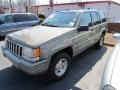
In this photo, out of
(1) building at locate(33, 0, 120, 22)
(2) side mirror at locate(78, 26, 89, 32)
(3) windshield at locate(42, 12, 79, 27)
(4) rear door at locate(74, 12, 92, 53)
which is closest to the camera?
(2) side mirror at locate(78, 26, 89, 32)

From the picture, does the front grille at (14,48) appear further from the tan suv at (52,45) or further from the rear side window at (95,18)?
the rear side window at (95,18)

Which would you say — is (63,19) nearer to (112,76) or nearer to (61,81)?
(61,81)

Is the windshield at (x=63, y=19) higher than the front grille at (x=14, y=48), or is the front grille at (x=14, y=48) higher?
the windshield at (x=63, y=19)

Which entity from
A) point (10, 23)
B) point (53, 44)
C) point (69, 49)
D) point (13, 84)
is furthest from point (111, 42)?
point (10, 23)

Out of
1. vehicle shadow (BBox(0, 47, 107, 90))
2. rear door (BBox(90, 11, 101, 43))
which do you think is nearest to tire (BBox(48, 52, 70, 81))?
vehicle shadow (BBox(0, 47, 107, 90))

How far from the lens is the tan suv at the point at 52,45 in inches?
130

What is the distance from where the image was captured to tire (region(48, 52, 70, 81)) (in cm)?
368

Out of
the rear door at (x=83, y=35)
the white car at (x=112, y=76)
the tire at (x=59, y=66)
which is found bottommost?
the tire at (x=59, y=66)

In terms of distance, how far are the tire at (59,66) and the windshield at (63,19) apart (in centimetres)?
104

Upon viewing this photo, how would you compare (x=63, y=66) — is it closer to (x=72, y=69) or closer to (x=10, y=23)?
(x=72, y=69)

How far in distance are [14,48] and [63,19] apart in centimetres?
183

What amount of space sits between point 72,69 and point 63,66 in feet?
2.36

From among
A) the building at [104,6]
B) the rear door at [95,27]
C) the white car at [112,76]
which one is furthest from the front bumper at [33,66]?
the building at [104,6]

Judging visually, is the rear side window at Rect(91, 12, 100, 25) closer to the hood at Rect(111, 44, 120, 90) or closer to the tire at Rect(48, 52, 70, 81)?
the tire at Rect(48, 52, 70, 81)
